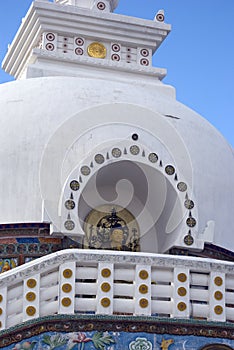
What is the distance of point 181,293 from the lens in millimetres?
8320

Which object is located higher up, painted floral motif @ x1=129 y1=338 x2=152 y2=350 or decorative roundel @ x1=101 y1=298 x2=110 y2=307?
decorative roundel @ x1=101 y1=298 x2=110 y2=307

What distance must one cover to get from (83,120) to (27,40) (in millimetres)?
4341

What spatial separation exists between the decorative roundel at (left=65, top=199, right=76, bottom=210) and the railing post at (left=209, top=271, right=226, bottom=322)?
3.05m

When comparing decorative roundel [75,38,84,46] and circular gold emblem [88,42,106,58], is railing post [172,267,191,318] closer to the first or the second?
circular gold emblem [88,42,106,58]

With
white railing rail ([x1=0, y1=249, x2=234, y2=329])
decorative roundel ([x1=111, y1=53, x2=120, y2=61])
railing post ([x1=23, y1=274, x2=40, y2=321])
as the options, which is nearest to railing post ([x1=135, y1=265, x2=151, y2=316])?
white railing rail ([x1=0, y1=249, x2=234, y2=329])

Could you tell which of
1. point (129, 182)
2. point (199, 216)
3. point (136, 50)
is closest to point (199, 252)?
point (199, 216)

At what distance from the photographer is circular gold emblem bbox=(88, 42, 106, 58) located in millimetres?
15172

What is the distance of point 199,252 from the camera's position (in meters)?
11.5

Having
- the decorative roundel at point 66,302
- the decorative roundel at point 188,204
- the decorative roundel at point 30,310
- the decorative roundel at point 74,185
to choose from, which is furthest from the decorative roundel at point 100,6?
the decorative roundel at point 30,310

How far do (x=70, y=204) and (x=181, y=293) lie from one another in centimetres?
309

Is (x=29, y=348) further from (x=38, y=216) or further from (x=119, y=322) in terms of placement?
(x=38, y=216)

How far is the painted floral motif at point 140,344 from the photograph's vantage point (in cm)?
796

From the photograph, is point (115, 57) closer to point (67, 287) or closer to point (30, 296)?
point (67, 287)

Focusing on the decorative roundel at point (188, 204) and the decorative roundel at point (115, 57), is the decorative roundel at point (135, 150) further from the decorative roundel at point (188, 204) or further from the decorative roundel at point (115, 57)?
the decorative roundel at point (115, 57)
